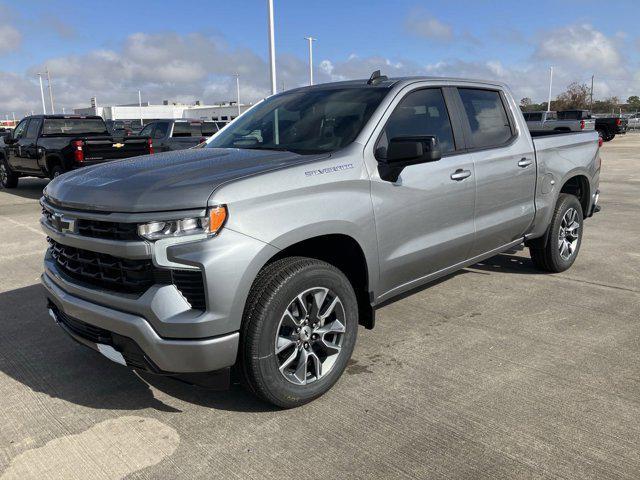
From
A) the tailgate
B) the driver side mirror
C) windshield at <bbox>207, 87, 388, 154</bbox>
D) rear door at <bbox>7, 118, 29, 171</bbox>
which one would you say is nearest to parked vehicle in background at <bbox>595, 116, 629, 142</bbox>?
the tailgate

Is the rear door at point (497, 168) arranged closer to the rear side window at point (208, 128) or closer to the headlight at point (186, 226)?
the headlight at point (186, 226)

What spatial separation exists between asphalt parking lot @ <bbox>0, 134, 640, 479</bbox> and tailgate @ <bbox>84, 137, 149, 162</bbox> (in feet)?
26.1

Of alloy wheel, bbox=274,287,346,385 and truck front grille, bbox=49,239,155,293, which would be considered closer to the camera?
truck front grille, bbox=49,239,155,293

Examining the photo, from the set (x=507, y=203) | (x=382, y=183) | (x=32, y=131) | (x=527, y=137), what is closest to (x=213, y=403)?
(x=382, y=183)

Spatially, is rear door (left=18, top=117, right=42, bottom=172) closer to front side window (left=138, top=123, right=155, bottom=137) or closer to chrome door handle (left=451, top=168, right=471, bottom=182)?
front side window (left=138, top=123, right=155, bottom=137)

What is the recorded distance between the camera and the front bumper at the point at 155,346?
2.75 m

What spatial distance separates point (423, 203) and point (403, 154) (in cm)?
55

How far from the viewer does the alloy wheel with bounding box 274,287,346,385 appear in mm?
3129

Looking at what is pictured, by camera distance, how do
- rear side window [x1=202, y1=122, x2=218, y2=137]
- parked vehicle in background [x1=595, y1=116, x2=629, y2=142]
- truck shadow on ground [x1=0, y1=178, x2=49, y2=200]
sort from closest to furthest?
truck shadow on ground [x1=0, y1=178, x2=49, y2=200]
rear side window [x1=202, y1=122, x2=218, y2=137]
parked vehicle in background [x1=595, y1=116, x2=629, y2=142]

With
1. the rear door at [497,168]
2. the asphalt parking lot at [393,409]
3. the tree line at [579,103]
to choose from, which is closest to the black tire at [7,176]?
the asphalt parking lot at [393,409]

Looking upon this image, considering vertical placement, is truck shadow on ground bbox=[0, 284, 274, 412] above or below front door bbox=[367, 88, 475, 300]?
below

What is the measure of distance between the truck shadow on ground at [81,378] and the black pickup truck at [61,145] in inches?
332

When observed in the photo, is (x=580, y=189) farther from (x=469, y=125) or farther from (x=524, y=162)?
(x=469, y=125)

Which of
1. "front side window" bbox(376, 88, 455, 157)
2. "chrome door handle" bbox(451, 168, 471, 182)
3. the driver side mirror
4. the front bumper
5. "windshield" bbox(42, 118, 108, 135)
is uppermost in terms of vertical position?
"windshield" bbox(42, 118, 108, 135)
